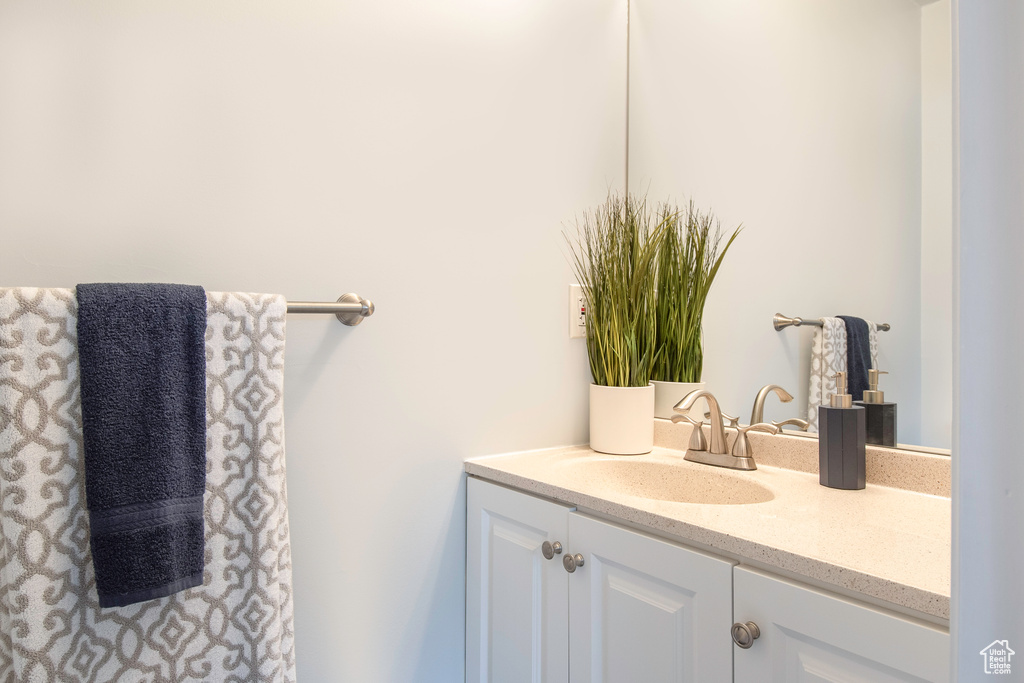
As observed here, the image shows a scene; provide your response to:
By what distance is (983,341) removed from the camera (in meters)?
0.18

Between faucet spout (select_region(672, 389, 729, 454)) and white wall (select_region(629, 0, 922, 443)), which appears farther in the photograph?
faucet spout (select_region(672, 389, 729, 454))

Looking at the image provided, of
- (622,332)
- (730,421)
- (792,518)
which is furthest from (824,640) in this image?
(622,332)

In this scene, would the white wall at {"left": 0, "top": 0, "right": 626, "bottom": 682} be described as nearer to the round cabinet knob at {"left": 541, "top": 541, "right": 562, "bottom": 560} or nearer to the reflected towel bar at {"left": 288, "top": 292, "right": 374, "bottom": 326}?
the reflected towel bar at {"left": 288, "top": 292, "right": 374, "bottom": 326}

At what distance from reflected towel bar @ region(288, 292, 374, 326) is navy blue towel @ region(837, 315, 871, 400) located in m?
0.90

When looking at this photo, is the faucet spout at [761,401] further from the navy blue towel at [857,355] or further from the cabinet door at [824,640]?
the cabinet door at [824,640]

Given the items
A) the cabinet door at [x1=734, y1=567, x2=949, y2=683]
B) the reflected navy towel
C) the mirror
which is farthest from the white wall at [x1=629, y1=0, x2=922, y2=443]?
the reflected navy towel

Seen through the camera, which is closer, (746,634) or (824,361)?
(746,634)

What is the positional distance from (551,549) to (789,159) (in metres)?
0.93

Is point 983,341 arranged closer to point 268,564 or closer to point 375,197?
point 268,564

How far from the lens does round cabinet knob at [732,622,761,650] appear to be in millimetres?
750

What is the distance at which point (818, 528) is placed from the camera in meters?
0.82

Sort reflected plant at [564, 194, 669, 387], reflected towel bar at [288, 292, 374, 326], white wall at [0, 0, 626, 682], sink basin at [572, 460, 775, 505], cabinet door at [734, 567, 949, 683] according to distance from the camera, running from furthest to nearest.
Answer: reflected plant at [564, 194, 669, 387]
sink basin at [572, 460, 775, 505]
reflected towel bar at [288, 292, 374, 326]
white wall at [0, 0, 626, 682]
cabinet door at [734, 567, 949, 683]

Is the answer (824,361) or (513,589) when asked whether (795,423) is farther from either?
(513,589)

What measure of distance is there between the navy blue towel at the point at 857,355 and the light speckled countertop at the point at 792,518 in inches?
7.1
